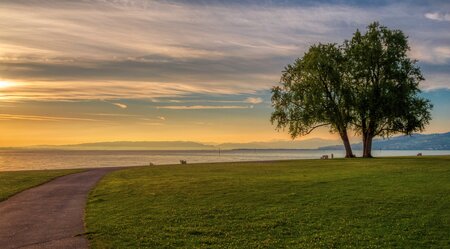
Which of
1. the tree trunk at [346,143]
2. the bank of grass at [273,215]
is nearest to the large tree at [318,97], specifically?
the tree trunk at [346,143]

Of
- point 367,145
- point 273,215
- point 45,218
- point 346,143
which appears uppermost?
point 346,143

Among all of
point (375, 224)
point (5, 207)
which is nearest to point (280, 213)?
point (375, 224)

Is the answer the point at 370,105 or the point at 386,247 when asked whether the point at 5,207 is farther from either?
the point at 370,105

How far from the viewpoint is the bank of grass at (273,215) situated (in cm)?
1819

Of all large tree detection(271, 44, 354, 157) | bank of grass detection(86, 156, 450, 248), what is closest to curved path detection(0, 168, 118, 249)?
bank of grass detection(86, 156, 450, 248)

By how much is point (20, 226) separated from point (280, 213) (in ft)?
43.3

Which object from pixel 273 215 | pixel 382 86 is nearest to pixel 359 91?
pixel 382 86

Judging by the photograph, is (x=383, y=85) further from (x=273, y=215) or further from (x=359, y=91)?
(x=273, y=215)

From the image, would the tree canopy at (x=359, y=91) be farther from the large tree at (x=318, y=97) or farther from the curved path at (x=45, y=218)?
the curved path at (x=45, y=218)

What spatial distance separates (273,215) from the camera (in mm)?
22953

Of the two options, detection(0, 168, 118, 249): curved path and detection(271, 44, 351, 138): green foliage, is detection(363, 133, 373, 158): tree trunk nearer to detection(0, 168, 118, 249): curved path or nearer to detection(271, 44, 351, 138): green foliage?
detection(271, 44, 351, 138): green foliage

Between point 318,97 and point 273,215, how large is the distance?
56.5 meters

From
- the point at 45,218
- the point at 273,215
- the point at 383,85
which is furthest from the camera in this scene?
the point at 383,85

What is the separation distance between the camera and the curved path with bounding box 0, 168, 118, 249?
1781 centimetres
